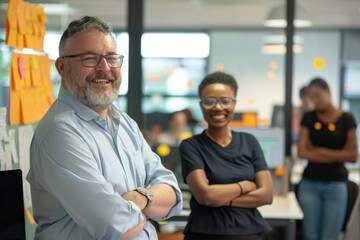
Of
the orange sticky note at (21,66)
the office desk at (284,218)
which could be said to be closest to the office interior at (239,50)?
the office desk at (284,218)

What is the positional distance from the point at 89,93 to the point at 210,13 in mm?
7095

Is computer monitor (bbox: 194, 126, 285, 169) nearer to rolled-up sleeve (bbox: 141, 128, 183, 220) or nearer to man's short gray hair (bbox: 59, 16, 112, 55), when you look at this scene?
Answer: rolled-up sleeve (bbox: 141, 128, 183, 220)

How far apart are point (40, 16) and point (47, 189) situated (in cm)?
130

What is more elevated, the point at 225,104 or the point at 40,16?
the point at 40,16

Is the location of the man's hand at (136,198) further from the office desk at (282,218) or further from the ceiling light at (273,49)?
the ceiling light at (273,49)

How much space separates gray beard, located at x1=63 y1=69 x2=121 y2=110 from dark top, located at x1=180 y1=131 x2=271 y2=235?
0.90 m

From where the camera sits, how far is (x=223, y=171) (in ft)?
9.68

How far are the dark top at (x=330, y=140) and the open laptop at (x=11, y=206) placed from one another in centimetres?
318

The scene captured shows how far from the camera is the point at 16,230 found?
189cm

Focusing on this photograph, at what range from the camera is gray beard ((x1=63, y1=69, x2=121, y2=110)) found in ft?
6.95

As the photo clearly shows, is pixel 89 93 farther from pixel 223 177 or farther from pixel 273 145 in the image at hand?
pixel 273 145

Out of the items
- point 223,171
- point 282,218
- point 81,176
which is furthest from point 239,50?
point 81,176

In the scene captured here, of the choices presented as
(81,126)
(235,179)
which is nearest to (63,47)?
(81,126)

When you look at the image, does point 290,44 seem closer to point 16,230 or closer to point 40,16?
point 40,16
